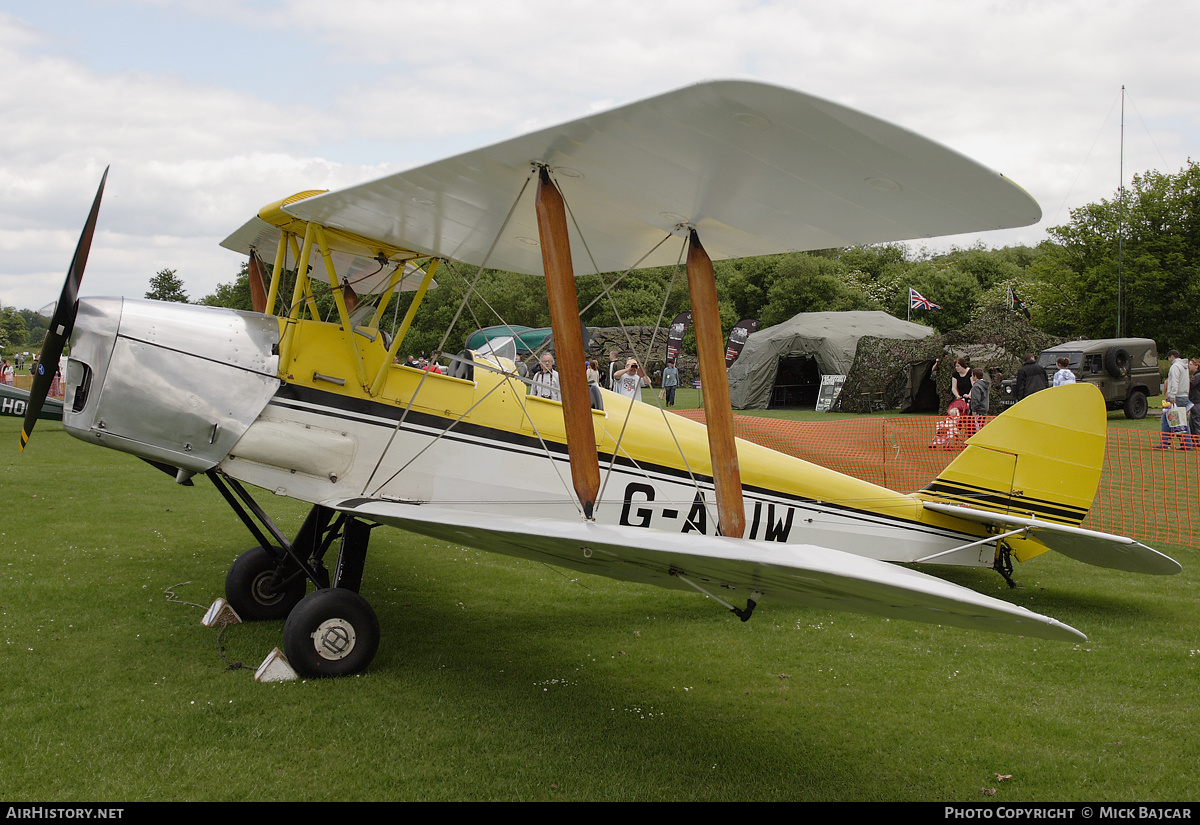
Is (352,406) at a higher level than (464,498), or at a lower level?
higher

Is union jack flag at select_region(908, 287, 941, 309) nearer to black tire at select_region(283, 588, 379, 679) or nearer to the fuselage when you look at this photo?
the fuselage

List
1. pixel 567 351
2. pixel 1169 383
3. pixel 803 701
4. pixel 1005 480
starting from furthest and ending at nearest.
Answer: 1. pixel 1169 383
2. pixel 1005 480
3. pixel 803 701
4. pixel 567 351

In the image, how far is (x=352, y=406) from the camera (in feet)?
14.5

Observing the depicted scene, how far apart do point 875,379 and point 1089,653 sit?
1837 centimetres

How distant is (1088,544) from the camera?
15.9ft

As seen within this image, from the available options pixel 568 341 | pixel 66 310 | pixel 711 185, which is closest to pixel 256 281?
pixel 66 310

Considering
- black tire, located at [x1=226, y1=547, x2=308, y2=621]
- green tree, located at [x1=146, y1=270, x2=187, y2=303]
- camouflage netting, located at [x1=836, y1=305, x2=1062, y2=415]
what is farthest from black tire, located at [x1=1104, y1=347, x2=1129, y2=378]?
green tree, located at [x1=146, y1=270, x2=187, y2=303]

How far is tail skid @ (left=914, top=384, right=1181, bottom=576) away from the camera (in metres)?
5.44

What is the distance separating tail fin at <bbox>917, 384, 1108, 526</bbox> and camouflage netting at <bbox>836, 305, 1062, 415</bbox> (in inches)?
544

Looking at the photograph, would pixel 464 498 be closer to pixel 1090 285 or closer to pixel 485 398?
pixel 485 398

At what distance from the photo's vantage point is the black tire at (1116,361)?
18.2m

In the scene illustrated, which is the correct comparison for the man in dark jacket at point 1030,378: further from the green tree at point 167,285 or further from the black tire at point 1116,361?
the green tree at point 167,285

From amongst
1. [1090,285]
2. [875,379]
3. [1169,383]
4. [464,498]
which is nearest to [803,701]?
[464,498]
